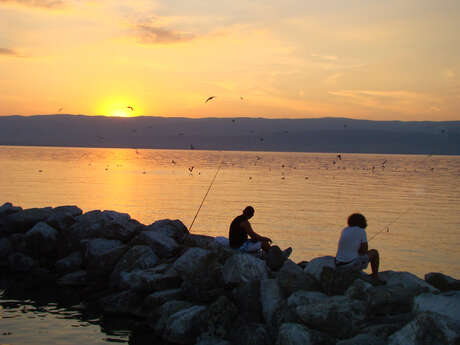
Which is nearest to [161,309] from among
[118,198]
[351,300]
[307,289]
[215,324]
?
[215,324]

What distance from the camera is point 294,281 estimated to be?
9391mm

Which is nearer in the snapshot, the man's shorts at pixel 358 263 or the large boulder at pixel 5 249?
the man's shorts at pixel 358 263

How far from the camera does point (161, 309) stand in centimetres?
1011

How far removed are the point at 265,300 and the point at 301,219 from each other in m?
14.0

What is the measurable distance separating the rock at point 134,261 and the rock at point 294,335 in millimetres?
4778

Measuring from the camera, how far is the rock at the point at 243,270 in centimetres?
991

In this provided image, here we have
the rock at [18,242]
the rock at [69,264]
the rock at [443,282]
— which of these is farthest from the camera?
the rock at [18,242]

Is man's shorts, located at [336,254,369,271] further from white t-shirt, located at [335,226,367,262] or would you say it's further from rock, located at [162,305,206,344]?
rock, located at [162,305,206,344]

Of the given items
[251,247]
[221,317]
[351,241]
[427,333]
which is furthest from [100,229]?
[427,333]

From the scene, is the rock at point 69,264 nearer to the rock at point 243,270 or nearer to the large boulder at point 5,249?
the large boulder at point 5,249

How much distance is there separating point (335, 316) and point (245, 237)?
391 cm

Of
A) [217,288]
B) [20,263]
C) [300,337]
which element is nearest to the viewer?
[300,337]

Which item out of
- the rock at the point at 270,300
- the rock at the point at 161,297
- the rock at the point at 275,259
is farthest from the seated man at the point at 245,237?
the rock at the point at 270,300

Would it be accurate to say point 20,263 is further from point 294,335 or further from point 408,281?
point 408,281
